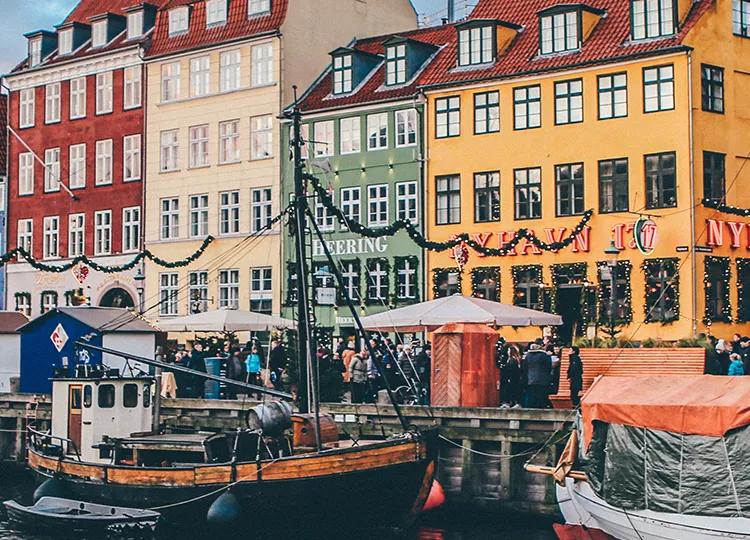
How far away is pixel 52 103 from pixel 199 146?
8.53 meters

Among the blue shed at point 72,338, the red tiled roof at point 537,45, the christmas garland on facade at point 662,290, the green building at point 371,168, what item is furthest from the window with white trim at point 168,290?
the christmas garland on facade at point 662,290

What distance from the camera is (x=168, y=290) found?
5347cm

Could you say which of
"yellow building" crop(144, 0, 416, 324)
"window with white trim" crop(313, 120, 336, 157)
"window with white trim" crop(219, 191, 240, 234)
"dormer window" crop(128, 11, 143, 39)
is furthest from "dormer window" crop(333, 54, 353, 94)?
"dormer window" crop(128, 11, 143, 39)

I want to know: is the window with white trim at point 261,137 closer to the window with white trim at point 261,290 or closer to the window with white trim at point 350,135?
the window with white trim at point 350,135

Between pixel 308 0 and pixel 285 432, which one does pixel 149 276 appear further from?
pixel 285 432

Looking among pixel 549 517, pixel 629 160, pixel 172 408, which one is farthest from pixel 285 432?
pixel 629 160

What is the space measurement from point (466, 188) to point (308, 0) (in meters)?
10.9

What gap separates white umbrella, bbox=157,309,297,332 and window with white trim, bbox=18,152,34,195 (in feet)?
72.8

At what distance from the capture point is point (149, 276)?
178 ft

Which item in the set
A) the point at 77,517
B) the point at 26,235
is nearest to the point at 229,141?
the point at 26,235

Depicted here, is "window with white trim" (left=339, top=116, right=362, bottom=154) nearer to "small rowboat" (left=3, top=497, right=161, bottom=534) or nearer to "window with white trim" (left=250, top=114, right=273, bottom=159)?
"window with white trim" (left=250, top=114, right=273, bottom=159)

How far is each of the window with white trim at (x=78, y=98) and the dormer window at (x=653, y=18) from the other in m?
24.0

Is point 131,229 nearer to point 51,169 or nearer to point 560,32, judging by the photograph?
point 51,169

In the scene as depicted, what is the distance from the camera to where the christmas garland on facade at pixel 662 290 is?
131 feet
